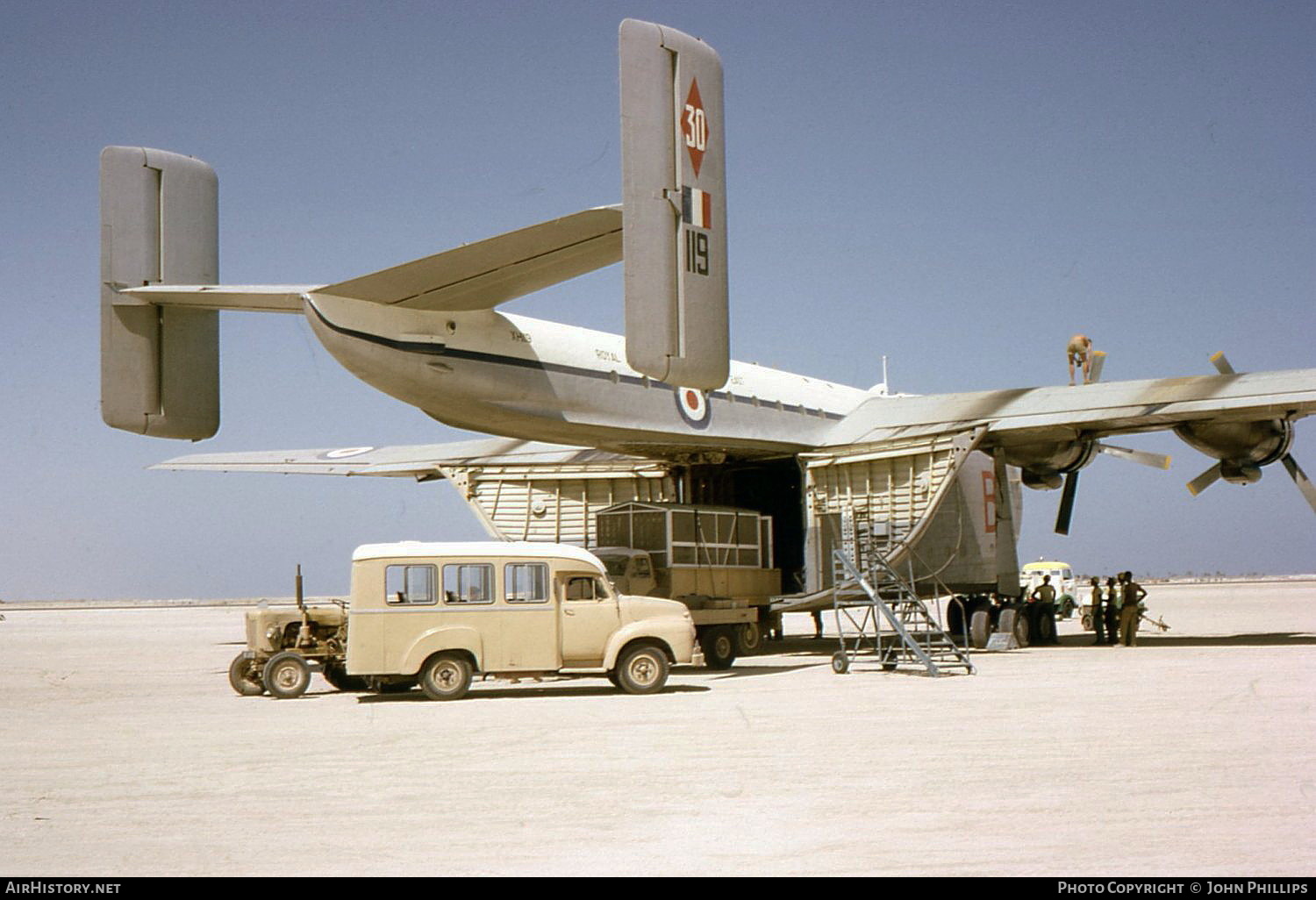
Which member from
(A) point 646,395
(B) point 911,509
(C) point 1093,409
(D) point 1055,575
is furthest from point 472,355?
(D) point 1055,575

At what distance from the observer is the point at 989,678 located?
16562 millimetres

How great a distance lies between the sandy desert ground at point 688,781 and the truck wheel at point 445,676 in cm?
27

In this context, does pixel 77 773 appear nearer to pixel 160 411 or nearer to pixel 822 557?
pixel 160 411

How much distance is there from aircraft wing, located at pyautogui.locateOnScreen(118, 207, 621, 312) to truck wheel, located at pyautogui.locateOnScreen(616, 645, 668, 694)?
4.93 metres

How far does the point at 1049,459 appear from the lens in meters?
26.3

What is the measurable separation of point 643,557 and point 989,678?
5946 mm

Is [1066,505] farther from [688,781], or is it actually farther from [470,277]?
[688,781]

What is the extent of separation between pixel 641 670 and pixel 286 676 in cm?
455

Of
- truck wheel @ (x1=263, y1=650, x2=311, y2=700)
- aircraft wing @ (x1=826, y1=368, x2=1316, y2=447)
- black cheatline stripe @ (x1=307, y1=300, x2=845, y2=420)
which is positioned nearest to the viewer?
truck wheel @ (x1=263, y1=650, x2=311, y2=700)

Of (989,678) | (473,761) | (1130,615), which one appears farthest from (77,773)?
(1130,615)

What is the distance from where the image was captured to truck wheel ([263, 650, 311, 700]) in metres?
15.8

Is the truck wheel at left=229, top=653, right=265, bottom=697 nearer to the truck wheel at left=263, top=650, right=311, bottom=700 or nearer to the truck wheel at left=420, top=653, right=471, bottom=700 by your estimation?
the truck wheel at left=263, top=650, right=311, bottom=700

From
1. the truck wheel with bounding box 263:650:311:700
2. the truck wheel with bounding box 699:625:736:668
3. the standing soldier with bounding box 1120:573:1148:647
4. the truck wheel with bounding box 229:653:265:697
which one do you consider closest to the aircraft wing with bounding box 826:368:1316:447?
the standing soldier with bounding box 1120:573:1148:647
